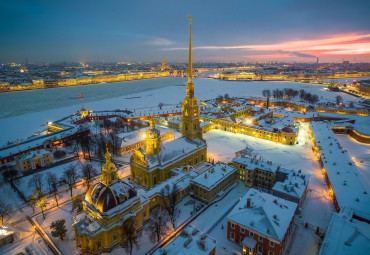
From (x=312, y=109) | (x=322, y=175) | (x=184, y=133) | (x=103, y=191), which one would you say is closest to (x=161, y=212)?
(x=103, y=191)

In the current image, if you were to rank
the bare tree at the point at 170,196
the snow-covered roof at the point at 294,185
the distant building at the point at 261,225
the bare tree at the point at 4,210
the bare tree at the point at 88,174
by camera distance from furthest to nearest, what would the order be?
the bare tree at the point at 88,174 < the snow-covered roof at the point at 294,185 < the bare tree at the point at 170,196 < the bare tree at the point at 4,210 < the distant building at the point at 261,225

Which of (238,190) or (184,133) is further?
(184,133)

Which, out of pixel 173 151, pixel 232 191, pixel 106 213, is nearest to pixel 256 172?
pixel 232 191

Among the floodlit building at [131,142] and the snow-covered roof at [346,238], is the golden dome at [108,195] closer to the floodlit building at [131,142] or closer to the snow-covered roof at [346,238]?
the snow-covered roof at [346,238]

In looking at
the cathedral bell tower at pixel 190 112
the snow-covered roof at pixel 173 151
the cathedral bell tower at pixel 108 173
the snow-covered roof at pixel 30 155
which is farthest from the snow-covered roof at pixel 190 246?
the snow-covered roof at pixel 30 155

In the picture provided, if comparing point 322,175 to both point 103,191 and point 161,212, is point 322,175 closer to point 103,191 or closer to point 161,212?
point 161,212

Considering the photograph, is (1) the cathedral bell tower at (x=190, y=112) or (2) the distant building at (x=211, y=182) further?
(1) the cathedral bell tower at (x=190, y=112)
